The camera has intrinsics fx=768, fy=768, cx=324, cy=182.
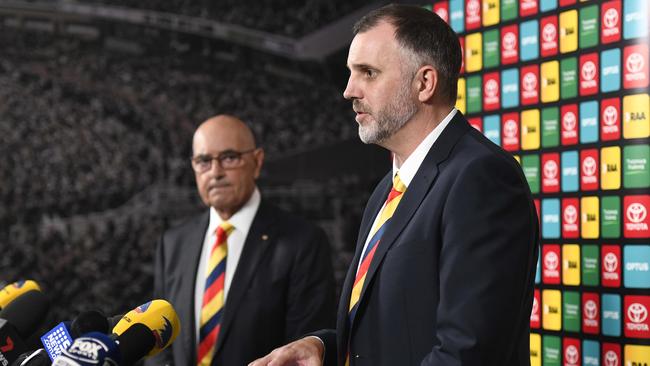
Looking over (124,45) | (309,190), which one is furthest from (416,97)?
(124,45)

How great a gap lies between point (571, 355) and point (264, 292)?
0.85 metres

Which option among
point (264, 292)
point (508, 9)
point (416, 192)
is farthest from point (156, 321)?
point (508, 9)

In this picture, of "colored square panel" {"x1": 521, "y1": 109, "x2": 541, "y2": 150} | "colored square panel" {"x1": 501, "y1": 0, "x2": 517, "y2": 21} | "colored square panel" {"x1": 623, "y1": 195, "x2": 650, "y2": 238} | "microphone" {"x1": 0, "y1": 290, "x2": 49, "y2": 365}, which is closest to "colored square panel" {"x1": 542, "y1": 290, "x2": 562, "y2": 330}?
"colored square panel" {"x1": 623, "y1": 195, "x2": 650, "y2": 238}

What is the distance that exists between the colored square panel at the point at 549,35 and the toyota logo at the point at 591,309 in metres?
0.62

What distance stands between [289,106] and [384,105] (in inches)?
84.4

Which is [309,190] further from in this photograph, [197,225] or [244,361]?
[244,361]

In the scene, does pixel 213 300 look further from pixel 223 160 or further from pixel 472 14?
pixel 472 14

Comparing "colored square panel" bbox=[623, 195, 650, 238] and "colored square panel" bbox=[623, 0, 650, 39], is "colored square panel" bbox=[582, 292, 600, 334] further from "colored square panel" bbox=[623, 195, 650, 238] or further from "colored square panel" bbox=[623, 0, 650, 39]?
"colored square panel" bbox=[623, 0, 650, 39]

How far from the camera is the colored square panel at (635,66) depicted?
1.74m

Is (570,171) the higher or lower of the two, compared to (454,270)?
higher

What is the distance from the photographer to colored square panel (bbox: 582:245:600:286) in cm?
183

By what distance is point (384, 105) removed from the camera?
4.44 feet

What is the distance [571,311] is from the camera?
1.90 meters

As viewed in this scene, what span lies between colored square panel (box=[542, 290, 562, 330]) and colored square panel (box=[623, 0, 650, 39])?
0.65 meters
